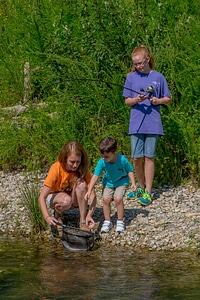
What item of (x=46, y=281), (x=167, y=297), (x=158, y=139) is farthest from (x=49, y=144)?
(x=167, y=297)

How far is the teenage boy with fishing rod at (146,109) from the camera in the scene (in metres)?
7.81

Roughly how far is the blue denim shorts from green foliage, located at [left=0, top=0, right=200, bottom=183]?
22.9 inches

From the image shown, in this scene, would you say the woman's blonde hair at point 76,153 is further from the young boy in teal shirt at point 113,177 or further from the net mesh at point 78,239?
the net mesh at point 78,239

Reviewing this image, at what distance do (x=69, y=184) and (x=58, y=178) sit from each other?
13 centimetres

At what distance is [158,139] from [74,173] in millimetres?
1579

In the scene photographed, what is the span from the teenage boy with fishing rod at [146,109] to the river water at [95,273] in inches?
51.1

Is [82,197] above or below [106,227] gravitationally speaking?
above

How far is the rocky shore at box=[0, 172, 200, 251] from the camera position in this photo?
7176 mm

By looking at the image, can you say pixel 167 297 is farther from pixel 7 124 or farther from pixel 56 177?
pixel 7 124

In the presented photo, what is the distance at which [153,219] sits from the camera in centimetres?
764

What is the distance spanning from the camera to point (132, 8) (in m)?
9.59

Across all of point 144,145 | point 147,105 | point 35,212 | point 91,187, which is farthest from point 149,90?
point 35,212

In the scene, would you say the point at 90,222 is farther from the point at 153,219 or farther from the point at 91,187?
the point at 153,219

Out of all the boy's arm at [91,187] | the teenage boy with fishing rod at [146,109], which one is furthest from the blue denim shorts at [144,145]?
the boy's arm at [91,187]
